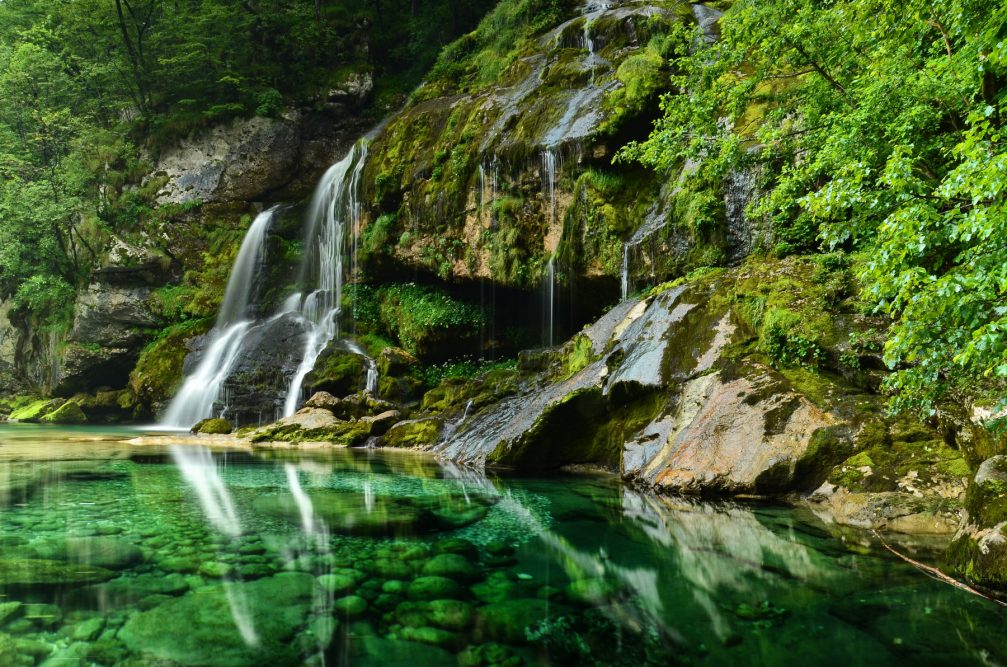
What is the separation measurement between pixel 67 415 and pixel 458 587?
2608 cm

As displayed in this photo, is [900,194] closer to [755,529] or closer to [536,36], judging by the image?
[755,529]

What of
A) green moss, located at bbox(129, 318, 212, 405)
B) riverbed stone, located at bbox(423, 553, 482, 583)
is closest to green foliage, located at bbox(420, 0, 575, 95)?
green moss, located at bbox(129, 318, 212, 405)

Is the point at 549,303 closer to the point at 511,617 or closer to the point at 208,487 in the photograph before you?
the point at 208,487

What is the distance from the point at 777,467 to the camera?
637cm

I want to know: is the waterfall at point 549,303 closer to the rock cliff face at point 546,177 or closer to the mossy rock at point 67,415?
the rock cliff face at point 546,177

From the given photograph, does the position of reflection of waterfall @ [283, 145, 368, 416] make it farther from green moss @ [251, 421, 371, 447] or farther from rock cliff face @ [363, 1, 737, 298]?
green moss @ [251, 421, 371, 447]

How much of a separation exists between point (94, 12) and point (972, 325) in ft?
121

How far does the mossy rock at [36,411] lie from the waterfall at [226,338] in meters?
7.34

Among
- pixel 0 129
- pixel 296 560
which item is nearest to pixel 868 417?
pixel 296 560

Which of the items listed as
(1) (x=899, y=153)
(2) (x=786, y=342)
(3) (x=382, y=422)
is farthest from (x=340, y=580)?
(3) (x=382, y=422)

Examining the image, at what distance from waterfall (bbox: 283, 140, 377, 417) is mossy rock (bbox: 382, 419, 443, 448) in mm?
7964

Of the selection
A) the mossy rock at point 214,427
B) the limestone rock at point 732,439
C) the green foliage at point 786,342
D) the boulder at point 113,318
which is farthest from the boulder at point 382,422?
the boulder at point 113,318

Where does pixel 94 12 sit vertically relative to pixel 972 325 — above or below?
above

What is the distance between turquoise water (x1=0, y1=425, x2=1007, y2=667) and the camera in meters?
3.02
